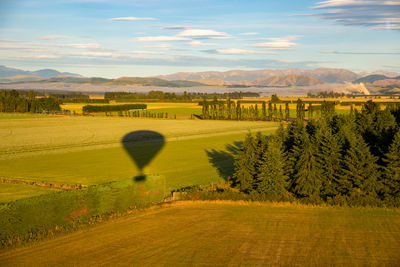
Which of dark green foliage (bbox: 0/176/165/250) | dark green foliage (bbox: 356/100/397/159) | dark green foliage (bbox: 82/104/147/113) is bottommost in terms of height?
dark green foliage (bbox: 0/176/165/250)

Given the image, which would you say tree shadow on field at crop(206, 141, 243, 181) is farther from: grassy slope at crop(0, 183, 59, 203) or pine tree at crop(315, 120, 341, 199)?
grassy slope at crop(0, 183, 59, 203)

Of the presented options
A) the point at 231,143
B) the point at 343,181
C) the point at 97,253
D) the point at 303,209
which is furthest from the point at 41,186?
the point at 231,143

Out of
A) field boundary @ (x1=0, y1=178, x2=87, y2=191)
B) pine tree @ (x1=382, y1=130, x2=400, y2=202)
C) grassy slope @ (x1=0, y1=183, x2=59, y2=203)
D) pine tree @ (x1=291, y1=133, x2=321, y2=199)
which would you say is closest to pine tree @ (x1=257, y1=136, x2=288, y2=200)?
pine tree @ (x1=291, y1=133, x2=321, y2=199)

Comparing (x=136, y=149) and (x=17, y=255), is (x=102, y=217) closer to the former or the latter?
(x=17, y=255)

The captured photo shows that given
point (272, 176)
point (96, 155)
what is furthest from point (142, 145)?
point (272, 176)

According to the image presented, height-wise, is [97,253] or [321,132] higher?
[321,132]

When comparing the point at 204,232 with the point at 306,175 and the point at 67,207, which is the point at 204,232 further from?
the point at 306,175

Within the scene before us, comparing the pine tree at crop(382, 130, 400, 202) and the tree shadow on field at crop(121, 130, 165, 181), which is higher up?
the pine tree at crop(382, 130, 400, 202)
